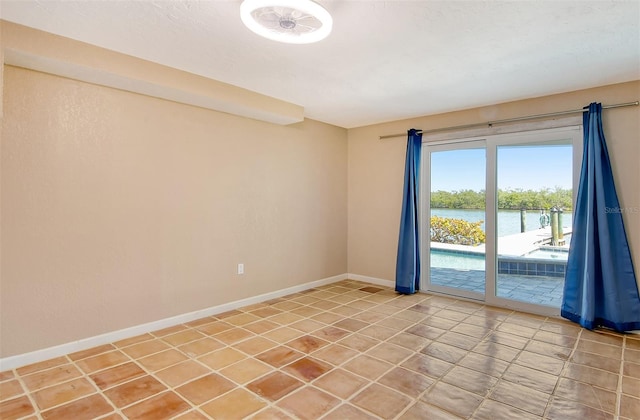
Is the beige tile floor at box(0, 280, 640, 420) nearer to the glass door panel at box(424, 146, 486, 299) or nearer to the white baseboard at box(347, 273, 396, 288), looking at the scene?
the glass door panel at box(424, 146, 486, 299)

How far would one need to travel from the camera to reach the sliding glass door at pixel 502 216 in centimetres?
375

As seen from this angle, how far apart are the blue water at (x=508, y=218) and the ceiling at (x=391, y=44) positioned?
52.2 inches

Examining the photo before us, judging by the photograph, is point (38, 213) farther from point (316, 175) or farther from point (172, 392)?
point (316, 175)

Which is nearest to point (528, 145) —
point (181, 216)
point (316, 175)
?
point (316, 175)

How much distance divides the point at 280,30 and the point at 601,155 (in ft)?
10.7

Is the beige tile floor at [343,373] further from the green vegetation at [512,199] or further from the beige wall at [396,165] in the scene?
the beige wall at [396,165]

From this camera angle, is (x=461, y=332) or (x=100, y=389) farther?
(x=461, y=332)

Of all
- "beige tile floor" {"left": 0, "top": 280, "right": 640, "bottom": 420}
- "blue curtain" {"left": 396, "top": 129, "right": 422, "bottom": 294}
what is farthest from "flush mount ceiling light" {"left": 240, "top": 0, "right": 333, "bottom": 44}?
"blue curtain" {"left": 396, "top": 129, "right": 422, "bottom": 294}

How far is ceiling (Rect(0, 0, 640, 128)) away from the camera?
6.79 ft

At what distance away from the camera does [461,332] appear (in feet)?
10.8

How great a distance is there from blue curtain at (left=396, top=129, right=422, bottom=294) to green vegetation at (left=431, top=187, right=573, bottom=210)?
345mm

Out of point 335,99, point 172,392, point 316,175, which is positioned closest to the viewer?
point 172,392

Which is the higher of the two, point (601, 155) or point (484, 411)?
point (601, 155)

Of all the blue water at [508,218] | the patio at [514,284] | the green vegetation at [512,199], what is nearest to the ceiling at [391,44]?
the green vegetation at [512,199]
